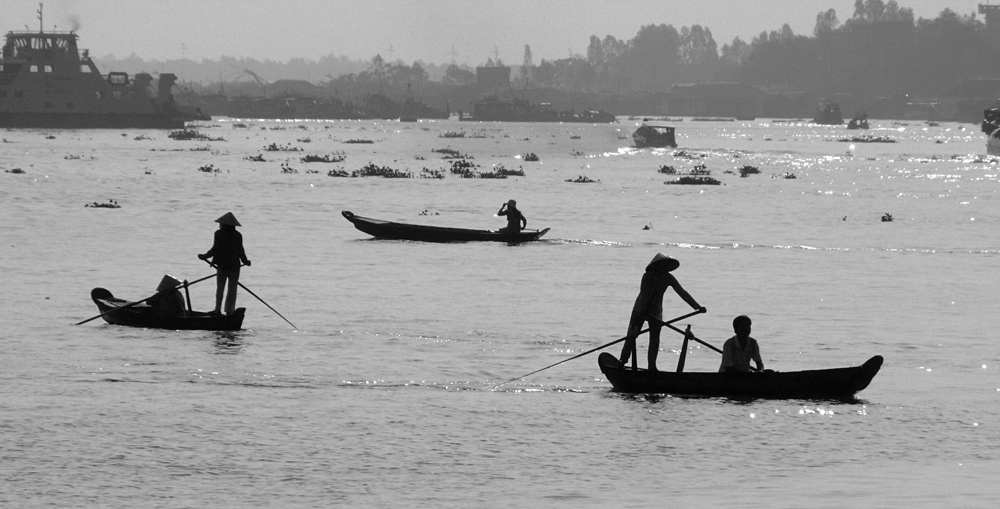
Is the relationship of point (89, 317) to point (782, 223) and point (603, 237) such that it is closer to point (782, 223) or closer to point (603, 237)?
point (603, 237)

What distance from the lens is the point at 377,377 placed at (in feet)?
61.9

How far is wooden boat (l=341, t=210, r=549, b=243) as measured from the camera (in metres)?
37.2

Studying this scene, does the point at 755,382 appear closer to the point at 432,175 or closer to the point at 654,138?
the point at 432,175

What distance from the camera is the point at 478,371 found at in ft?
63.7

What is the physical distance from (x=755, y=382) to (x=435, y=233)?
20.9 meters

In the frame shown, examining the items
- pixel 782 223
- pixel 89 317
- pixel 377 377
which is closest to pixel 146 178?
pixel 782 223

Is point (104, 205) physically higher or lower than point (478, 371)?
lower

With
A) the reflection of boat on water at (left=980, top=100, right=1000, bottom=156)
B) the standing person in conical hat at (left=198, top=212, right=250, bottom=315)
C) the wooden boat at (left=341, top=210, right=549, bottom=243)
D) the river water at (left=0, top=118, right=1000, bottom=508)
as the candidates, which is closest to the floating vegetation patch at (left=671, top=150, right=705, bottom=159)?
the reflection of boat on water at (left=980, top=100, right=1000, bottom=156)

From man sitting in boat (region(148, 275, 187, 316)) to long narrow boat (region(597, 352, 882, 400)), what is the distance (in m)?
7.84

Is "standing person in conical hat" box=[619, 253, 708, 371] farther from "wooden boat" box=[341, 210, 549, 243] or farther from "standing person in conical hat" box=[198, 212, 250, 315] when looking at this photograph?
"wooden boat" box=[341, 210, 549, 243]

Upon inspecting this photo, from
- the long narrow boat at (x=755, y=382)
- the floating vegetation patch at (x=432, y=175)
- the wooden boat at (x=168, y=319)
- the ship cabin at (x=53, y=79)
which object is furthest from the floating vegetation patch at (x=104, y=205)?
the ship cabin at (x=53, y=79)

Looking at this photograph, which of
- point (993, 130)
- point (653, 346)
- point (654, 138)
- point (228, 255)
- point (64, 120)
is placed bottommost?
point (64, 120)

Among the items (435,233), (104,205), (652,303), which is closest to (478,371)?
(652,303)

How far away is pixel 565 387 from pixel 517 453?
3662 mm
